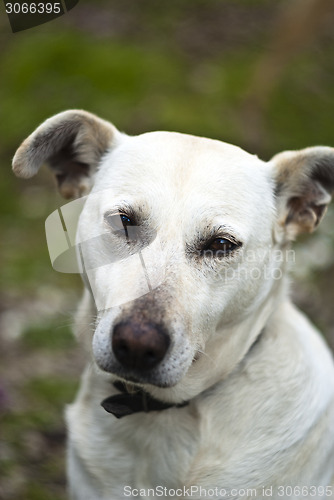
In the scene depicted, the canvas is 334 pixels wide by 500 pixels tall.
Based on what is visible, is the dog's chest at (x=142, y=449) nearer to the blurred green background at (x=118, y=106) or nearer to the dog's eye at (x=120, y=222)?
the dog's eye at (x=120, y=222)

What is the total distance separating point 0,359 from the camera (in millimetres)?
4891

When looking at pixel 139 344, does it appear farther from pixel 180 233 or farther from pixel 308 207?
pixel 308 207

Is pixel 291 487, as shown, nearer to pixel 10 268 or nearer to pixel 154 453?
pixel 154 453

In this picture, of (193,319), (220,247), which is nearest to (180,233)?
(220,247)

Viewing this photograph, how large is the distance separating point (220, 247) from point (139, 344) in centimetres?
58

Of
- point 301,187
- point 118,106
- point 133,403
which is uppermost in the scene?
point 301,187

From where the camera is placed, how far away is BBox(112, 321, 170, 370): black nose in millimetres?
2240

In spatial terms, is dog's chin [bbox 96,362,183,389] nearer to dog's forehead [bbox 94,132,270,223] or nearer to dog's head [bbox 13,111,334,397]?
dog's head [bbox 13,111,334,397]

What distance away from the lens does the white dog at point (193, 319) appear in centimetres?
247

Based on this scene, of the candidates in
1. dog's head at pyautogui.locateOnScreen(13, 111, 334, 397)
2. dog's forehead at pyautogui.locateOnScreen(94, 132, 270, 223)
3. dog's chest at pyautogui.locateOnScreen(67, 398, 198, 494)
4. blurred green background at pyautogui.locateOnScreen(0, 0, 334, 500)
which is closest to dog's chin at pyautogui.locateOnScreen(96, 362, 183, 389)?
dog's head at pyautogui.locateOnScreen(13, 111, 334, 397)

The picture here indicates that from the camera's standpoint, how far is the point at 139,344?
2246 mm

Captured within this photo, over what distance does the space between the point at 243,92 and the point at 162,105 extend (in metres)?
1.22

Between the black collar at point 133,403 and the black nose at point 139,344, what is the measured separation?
44cm

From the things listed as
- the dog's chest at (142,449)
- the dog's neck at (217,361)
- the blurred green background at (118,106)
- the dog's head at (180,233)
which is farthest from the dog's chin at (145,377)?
the blurred green background at (118,106)
